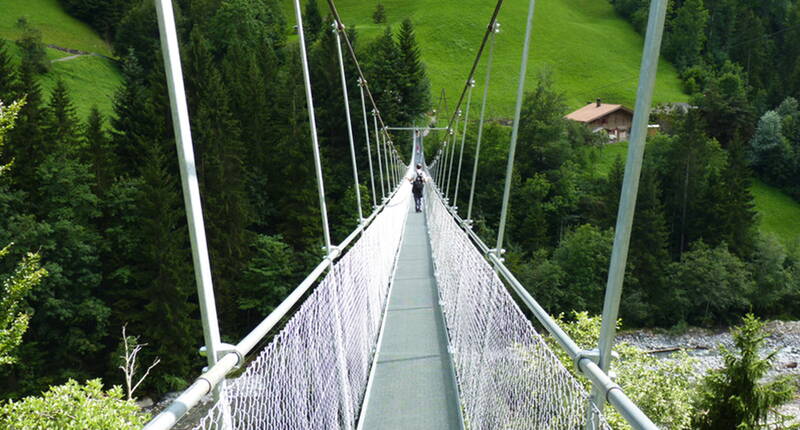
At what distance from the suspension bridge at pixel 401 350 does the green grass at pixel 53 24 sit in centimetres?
4418

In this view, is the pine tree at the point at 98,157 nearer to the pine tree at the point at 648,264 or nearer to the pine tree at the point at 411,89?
the pine tree at the point at 411,89

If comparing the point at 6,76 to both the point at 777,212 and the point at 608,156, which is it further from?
the point at 777,212

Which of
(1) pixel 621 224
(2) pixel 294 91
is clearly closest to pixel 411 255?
(1) pixel 621 224

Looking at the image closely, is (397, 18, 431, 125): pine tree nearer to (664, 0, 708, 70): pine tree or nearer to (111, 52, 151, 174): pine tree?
(111, 52, 151, 174): pine tree

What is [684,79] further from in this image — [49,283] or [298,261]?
[49,283]

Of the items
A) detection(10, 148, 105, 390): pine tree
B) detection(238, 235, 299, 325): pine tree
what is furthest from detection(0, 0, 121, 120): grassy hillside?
detection(238, 235, 299, 325): pine tree

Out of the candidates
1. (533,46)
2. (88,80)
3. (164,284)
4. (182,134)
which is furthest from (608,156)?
(182,134)

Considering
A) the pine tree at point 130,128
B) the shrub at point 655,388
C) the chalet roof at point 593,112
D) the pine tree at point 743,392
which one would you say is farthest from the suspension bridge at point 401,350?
the chalet roof at point 593,112

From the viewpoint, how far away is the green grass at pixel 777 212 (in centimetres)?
3400

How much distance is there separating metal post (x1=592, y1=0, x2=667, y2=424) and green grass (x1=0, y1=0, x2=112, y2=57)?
46.3 metres

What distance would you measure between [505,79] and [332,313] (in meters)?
47.6

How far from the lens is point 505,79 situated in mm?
47531

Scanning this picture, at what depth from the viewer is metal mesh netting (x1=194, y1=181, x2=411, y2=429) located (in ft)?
4.64

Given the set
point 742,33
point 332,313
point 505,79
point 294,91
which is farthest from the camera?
point 742,33
